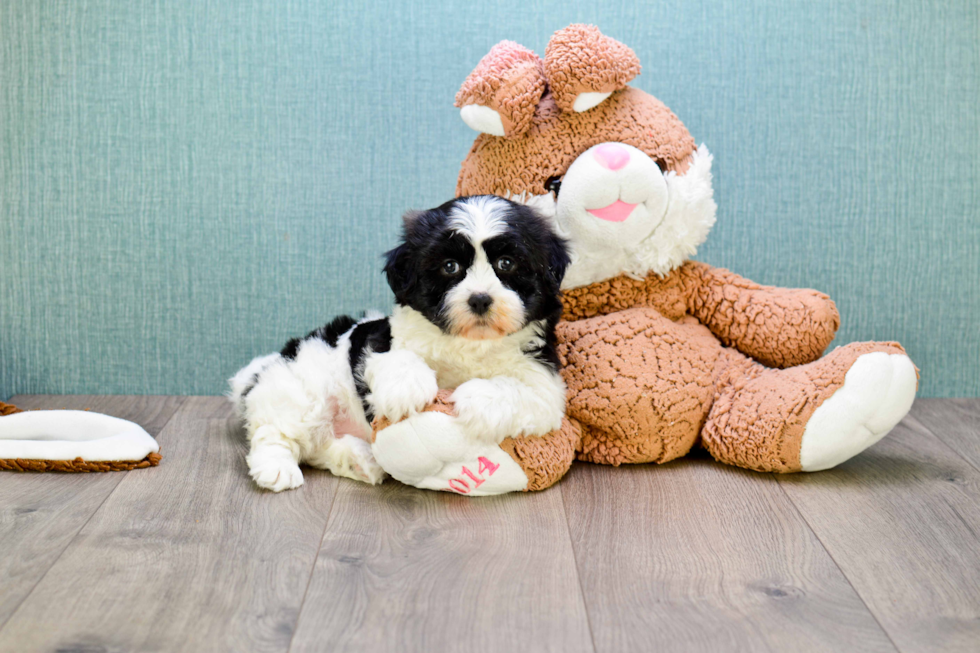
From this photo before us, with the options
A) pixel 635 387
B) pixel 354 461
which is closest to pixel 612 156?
pixel 635 387

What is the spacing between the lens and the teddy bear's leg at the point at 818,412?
5.94 ft

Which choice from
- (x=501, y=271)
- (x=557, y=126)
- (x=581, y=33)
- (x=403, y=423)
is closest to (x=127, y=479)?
(x=403, y=423)

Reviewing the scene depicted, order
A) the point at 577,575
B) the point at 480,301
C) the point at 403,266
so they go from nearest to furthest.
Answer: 1. the point at 577,575
2. the point at 480,301
3. the point at 403,266

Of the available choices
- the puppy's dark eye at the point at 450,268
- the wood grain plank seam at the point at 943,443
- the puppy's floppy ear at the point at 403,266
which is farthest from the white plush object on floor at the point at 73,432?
the wood grain plank seam at the point at 943,443

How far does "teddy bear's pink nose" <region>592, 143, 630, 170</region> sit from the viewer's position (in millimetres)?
1873

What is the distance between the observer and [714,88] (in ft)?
7.91

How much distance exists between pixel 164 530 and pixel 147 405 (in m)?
0.92

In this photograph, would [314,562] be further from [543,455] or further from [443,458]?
[543,455]

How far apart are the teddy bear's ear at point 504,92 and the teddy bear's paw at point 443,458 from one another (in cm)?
67

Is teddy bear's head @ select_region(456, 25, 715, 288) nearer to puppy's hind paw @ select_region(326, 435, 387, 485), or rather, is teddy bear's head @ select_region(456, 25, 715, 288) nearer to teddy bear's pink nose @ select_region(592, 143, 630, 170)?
teddy bear's pink nose @ select_region(592, 143, 630, 170)

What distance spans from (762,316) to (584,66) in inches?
28.0

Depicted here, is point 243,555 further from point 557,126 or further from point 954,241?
point 954,241

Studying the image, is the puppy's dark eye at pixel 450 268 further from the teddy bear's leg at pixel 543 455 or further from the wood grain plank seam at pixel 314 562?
the wood grain plank seam at pixel 314 562

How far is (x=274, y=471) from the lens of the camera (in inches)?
71.3
